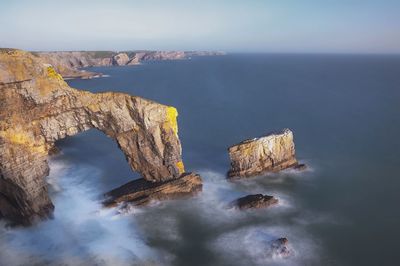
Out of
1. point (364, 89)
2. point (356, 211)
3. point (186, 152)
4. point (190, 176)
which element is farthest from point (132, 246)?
point (364, 89)

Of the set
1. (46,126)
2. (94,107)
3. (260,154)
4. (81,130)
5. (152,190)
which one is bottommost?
(152,190)

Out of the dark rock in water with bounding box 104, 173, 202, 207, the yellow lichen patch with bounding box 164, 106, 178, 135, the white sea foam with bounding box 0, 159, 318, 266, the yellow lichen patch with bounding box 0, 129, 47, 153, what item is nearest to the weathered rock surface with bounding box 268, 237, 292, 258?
the white sea foam with bounding box 0, 159, 318, 266

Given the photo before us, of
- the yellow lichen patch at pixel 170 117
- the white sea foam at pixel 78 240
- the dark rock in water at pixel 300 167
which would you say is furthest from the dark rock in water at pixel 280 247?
the dark rock in water at pixel 300 167

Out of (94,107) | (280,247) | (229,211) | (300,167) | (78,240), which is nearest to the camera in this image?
(280,247)

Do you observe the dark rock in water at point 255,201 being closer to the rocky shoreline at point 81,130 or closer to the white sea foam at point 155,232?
the rocky shoreline at point 81,130

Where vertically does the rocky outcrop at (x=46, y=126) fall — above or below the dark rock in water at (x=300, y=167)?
above

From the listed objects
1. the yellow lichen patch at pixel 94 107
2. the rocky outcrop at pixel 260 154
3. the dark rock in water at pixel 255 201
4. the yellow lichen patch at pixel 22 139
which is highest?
the yellow lichen patch at pixel 94 107

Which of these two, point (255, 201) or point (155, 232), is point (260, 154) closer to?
point (255, 201)

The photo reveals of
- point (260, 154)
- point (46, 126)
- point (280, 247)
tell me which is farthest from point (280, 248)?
point (46, 126)
